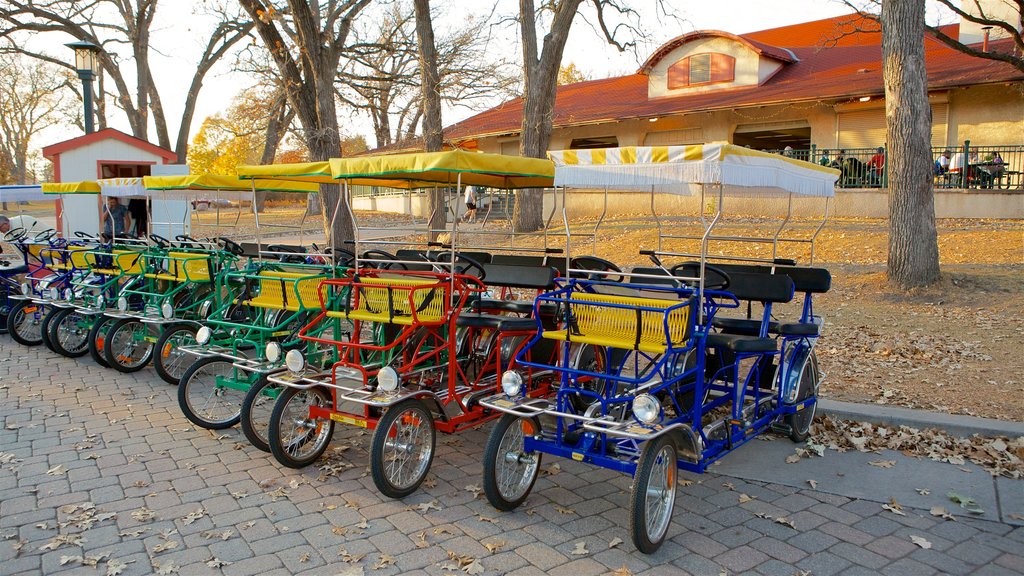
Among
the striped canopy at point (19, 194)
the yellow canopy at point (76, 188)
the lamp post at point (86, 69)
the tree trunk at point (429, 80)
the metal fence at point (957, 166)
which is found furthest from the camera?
the metal fence at point (957, 166)

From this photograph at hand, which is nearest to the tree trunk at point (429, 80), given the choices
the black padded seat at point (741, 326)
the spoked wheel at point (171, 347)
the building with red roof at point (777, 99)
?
the spoked wheel at point (171, 347)

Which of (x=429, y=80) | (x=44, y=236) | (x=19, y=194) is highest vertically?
(x=429, y=80)

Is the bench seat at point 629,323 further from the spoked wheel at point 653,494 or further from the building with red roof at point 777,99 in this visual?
the building with red roof at point 777,99

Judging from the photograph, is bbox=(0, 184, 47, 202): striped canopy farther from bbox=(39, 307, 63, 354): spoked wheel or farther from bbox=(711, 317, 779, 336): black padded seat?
bbox=(711, 317, 779, 336): black padded seat

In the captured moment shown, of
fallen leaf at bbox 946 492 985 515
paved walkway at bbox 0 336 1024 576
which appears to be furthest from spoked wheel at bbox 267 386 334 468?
fallen leaf at bbox 946 492 985 515

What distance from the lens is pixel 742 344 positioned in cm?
510

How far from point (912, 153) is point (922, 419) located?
5948mm

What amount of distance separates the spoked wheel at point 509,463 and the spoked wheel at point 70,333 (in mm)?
6788

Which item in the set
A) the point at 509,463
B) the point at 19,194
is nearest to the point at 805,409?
the point at 509,463

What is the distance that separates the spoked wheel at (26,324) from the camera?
998 cm

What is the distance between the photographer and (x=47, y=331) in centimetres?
925

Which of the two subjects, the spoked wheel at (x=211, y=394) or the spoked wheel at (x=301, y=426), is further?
the spoked wheel at (x=211, y=394)

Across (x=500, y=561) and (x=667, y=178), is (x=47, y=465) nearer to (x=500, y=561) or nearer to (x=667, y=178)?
(x=500, y=561)

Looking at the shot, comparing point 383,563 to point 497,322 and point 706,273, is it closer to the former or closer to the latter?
point 497,322
